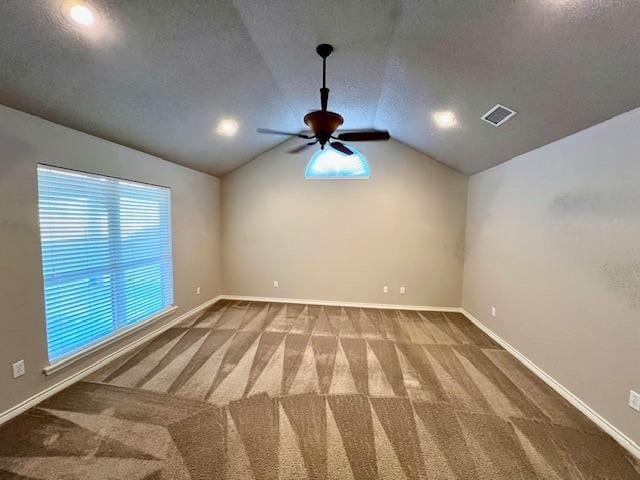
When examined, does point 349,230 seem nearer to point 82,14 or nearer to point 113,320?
point 113,320

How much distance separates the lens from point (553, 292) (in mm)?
2406

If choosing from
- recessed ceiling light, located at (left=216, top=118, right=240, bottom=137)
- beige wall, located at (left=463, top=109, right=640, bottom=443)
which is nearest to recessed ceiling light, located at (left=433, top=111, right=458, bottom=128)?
beige wall, located at (left=463, top=109, right=640, bottom=443)

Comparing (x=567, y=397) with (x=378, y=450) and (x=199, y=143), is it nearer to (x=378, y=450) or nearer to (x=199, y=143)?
(x=378, y=450)

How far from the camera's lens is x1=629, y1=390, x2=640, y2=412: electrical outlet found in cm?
167

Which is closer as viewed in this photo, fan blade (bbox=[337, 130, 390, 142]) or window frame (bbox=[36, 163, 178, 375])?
window frame (bbox=[36, 163, 178, 375])

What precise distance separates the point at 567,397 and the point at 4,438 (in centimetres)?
427

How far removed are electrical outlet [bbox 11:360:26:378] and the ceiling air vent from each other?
4493mm

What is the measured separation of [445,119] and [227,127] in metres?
2.63

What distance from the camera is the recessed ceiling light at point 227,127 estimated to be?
3.10 metres

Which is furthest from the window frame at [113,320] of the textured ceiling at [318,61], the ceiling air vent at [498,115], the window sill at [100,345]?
the ceiling air vent at [498,115]

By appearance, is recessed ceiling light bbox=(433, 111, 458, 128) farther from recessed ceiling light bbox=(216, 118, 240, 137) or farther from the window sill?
the window sill

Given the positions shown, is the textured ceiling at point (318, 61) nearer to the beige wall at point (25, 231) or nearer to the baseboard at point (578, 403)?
the beige wall at point (25, 231)

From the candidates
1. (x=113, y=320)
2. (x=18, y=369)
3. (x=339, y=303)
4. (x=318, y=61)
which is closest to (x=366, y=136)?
(x=318, y=61)

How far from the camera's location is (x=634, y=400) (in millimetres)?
1690
